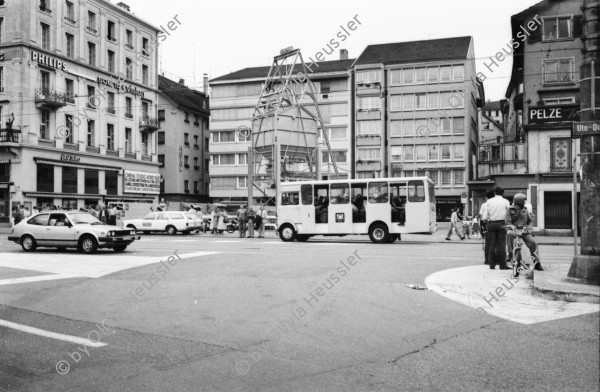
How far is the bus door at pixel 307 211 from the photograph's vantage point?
26.1 metres

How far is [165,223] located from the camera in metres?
35.4

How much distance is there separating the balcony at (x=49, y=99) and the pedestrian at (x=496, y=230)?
4025 centimetres

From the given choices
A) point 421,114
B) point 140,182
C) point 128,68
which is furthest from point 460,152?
point 128,68

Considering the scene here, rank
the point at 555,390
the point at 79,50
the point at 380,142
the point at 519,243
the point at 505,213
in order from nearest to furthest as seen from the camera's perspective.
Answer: the point at 555,390
the point at 519,243
the point at 505,213
the point at 79,50
the point at 380,142

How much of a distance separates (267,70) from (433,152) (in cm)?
2478

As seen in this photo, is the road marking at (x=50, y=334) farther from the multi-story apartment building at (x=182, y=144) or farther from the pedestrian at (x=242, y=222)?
the multi-story apartment building at (x=182, y=144)

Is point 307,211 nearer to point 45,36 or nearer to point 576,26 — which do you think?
point 576,26

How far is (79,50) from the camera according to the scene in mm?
48969

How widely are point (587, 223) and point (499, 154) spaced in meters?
30.1

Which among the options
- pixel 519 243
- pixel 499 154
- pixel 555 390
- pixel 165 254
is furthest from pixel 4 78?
pixel 555 390

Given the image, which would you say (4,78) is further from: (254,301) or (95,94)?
(254,301)

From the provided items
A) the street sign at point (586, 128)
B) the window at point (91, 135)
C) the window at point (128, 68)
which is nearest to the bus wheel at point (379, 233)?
the street sign at point (586, 128)

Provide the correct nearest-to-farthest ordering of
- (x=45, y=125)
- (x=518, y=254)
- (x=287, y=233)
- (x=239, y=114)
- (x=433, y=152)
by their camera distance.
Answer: (x=518, y=254) → (x=287, y=233) → (x=45, y=125) → (x=433, y=152) → (x=239, y=114)

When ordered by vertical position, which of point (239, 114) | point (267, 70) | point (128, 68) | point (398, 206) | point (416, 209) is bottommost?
point (416, 209)
